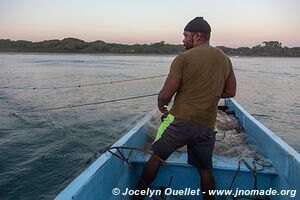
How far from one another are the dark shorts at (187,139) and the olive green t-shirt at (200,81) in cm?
8

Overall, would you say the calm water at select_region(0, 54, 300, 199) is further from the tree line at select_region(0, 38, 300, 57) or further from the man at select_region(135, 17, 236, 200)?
the tree line at select_region(0, 38, 300, 57)

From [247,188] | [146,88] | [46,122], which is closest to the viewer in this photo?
[247,188]

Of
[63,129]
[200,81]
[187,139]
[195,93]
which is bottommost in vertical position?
[63,129]

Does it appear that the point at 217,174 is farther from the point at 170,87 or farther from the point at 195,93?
the point at 170,87

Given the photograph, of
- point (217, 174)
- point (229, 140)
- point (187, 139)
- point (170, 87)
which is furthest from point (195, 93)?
point (229, 140)

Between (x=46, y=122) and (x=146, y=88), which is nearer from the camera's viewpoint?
(x=46, y=122)

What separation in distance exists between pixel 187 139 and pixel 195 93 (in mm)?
507

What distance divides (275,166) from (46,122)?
778cm

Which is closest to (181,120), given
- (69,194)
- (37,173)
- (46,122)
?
(69,194)

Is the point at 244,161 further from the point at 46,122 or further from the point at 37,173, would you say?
the point at 46,122

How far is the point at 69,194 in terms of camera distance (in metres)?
2.46

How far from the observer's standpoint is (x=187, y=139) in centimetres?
324

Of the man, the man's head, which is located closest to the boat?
the man

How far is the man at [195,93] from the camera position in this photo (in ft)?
9.95
